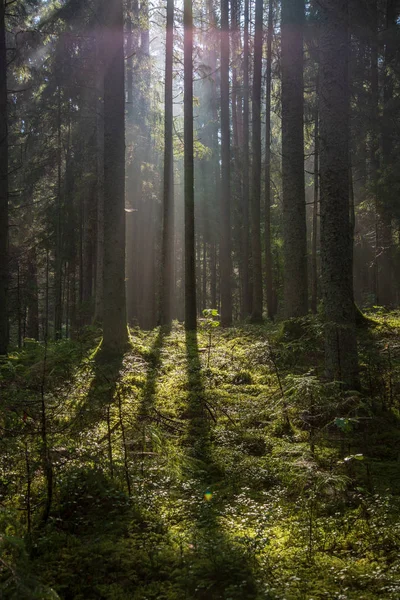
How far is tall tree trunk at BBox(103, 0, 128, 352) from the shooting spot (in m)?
10.1

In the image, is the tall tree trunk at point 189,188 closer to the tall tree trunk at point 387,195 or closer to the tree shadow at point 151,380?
the tree shadow at point 151,380

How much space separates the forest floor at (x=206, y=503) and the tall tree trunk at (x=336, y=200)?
42 centimetres

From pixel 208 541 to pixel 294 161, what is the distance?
910 cm

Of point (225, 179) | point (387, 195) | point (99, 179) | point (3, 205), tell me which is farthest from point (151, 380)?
point (387, 195)

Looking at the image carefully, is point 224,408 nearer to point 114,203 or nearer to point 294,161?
point 114,203

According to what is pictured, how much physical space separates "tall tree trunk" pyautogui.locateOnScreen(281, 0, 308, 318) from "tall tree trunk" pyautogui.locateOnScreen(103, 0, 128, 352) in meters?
3.73

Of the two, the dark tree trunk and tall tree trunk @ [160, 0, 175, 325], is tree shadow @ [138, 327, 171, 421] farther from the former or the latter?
the dark tree trunk

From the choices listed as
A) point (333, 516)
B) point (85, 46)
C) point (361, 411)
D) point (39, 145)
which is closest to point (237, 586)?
point (333, 516)

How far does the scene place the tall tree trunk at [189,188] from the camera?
46.0ft

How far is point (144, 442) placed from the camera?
193 inches

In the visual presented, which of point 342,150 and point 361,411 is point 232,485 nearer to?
point 361,411

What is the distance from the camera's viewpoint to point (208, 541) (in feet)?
10.8

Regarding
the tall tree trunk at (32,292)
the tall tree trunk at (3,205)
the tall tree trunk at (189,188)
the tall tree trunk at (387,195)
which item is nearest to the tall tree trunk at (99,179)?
the tall tree trunk at (189,188)

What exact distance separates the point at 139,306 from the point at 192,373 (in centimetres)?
1968
